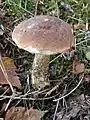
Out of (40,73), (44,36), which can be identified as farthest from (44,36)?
(40,73)

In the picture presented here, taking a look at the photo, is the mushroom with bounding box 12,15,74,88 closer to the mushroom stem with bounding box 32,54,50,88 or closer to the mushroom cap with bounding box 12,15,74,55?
the mushroom cap with bounding box 12,15,74,55

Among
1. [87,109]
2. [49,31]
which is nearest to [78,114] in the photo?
[87,109]

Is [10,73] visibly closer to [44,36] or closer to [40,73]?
[40,73]

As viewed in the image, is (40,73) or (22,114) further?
(40,73)

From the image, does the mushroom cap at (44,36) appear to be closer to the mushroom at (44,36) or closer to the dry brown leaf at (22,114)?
the mushroom at (44,36)

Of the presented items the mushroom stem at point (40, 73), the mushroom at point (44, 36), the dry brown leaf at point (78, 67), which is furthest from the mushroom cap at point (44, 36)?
the dry brown leaf at point (78, 67)

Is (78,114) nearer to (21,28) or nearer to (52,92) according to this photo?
(52,92)

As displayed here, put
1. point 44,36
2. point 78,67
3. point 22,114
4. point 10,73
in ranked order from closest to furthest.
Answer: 1. point 44,36
2. point 22,114
3. point 10,73
4. point 78,67
